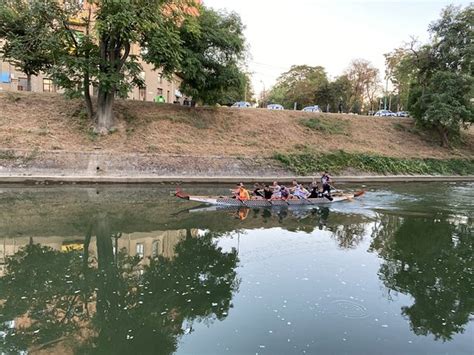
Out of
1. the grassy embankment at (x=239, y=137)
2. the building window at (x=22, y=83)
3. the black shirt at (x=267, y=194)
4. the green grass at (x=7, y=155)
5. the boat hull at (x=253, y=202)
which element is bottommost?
the boat hull at (x=253, y=202)

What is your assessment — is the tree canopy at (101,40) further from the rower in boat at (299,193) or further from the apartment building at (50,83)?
the rower in boat at (299,193)

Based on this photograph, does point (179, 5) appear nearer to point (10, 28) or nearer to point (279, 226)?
point (10, 28)

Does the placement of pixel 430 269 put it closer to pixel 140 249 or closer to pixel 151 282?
pixel 151 282

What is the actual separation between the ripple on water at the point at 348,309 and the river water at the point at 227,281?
0.14ft

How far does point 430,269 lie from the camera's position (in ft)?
40.3

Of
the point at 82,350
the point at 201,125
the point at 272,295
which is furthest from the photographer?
the point at 201,125

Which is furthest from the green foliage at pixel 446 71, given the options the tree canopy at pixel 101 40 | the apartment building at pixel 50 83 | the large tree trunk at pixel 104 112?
the large tree trunk at pixel 104 112

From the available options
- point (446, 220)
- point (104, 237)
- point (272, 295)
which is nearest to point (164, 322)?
point (272, 295)

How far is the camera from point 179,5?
93.6ft

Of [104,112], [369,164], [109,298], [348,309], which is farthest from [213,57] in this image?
[348,309]

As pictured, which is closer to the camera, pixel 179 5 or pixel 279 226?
pixel 279 226

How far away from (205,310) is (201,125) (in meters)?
26.8

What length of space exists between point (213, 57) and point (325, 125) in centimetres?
1330

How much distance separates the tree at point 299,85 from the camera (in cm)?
7100
